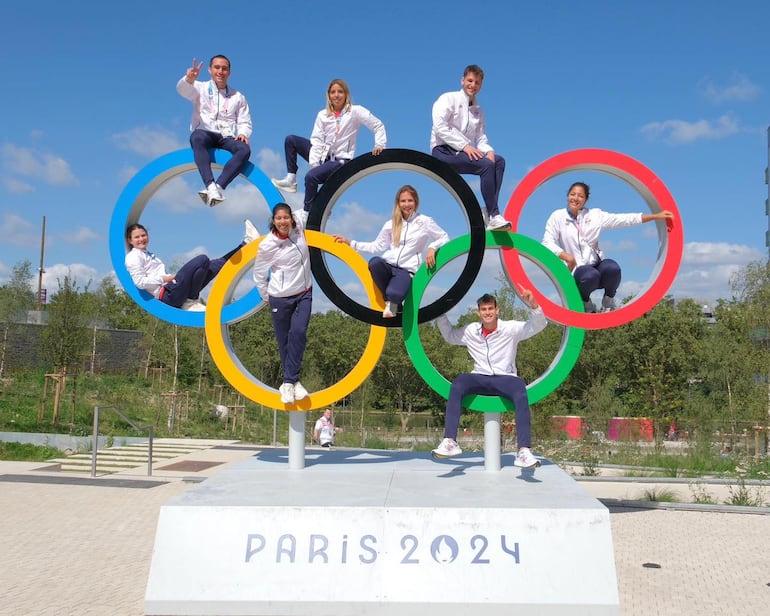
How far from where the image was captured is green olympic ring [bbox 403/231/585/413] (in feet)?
24.7

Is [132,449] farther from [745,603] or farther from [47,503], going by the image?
[745,603]

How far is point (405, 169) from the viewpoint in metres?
7.70

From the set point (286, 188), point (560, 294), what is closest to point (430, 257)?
point (560, 294)

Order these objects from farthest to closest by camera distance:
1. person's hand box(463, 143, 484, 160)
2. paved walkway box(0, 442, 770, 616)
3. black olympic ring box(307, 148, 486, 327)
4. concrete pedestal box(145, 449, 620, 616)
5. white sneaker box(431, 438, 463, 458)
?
person's hand box(463, 143, 484, 160) → black olympic ring box(307, 148, 486, 327) → white sneaker box(431, 438, 463, 458) → paved walkway box(0, 442, 770, 616) → concrete pedestal box(145, 449, 620, 616)

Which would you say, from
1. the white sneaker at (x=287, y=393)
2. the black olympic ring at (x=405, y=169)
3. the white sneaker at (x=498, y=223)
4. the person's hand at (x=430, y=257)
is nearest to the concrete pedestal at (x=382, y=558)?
the white sneaker at (x=287, y=393)

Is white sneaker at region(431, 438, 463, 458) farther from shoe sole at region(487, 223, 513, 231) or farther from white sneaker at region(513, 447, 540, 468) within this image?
shoe sole at region(487, 223, 513, 231)

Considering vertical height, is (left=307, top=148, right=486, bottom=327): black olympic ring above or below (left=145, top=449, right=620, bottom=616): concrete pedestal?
above

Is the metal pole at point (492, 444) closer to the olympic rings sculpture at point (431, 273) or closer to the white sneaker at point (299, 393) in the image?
the olympic rings sculpture at point (431, 273)

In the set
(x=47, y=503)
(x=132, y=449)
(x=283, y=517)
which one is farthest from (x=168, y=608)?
(x=132, y=449)

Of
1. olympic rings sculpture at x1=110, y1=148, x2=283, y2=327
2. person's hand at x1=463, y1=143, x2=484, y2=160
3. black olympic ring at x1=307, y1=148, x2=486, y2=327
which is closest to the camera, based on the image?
black olympic ring at x1=307, y1=148, x2=486, y2=327

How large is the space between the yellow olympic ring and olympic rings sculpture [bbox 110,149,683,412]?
0.03 ft

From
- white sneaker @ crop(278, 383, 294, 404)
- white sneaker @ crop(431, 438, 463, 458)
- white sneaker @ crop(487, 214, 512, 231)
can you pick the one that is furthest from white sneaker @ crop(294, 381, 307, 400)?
→ white sneaker @ crop(487, 214, 512, 231)

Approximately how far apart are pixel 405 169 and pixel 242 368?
266cm

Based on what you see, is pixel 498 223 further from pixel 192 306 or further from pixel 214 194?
pixel 192 306
